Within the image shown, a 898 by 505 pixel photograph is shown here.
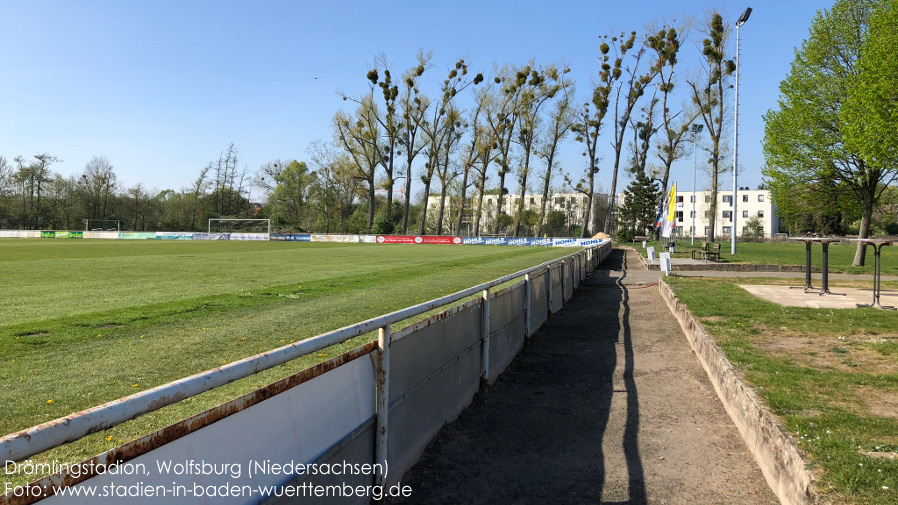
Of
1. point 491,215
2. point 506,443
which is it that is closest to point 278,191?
point 491,215

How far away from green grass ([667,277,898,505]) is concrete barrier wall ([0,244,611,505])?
2519 millimetres

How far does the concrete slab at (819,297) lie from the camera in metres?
11.5

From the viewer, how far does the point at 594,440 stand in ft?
16.3

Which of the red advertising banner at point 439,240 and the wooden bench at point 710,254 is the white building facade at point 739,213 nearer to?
the red advertising banner at point 439,240

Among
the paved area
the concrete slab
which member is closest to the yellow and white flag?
the paved area

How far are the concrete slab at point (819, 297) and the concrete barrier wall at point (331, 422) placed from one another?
8.86 metres

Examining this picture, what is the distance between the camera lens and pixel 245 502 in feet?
7.69

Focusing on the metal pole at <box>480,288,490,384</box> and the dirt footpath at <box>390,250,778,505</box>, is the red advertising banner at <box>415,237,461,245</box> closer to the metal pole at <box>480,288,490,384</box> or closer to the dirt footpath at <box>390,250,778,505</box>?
the dirt footpath at <box>390,250,778,505</box>

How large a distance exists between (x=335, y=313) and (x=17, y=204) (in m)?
80.2

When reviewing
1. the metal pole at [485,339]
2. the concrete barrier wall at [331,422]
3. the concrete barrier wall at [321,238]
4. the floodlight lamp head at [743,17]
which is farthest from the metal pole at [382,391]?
the concrete barrier wall at [321,238]

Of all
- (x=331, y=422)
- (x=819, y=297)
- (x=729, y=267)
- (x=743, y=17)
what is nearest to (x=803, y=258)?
(x=729, y=267)

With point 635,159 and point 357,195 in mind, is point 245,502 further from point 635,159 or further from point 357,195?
point 357,195

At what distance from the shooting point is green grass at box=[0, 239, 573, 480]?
16.1ft

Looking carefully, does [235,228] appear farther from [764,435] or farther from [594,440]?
[764,435]
